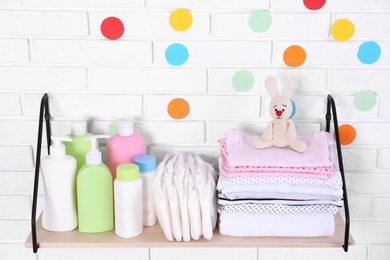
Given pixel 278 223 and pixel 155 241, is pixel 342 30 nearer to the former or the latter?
pixel 278 223

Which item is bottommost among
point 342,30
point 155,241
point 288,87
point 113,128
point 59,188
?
point 155,241

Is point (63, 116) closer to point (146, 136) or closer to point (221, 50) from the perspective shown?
point (146, 136)

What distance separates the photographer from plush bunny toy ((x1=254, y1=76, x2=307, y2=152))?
1.13 m

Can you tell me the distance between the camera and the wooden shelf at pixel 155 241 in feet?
3.61

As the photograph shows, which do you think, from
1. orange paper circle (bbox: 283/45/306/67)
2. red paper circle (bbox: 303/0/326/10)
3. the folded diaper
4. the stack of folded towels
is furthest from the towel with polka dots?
red paper circle (bbox: 303/0/326/10)

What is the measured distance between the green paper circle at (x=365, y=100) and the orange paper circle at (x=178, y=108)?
391mm

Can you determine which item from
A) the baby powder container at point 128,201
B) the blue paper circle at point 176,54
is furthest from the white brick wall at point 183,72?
the baby powder container at point 128,201

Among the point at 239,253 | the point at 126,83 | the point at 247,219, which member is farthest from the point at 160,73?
the point at 239,253

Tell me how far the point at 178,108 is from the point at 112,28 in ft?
0.77

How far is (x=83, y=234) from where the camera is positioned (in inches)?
44.7

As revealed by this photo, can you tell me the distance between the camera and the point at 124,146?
3.89ft

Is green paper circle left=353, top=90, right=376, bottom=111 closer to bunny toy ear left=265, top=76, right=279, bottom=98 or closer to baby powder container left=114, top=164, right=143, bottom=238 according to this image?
bunny toy ear left=265, top=76, right=279, bottom=98

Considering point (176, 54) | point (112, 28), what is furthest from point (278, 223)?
point (112, 28)

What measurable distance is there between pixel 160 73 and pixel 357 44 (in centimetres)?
45
